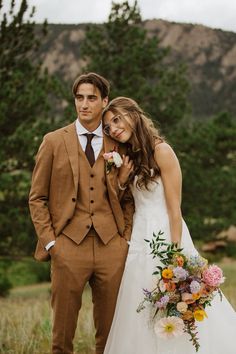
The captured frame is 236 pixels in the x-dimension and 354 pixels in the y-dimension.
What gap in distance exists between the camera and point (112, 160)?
4.32 meters

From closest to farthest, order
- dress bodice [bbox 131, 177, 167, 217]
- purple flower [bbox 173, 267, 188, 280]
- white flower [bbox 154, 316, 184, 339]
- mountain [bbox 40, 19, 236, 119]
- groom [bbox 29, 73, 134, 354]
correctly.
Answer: purple flower [bbox 173, 267, 188, 280] < white flower [bbox 154, 316, 184, 339] < groom [bbox 29, 73, 134, 354] < dress bodice [bbox 131, 177, 167, 217] < mountain [bbox 40, 19, 236, 119]

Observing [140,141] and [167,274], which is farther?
[140,141]

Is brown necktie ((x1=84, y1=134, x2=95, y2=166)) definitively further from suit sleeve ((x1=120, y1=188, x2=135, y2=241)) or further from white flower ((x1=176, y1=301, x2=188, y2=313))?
white flower ((x1=176, y1=301, x2=188, y2=313))

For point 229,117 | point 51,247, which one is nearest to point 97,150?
point 51,247

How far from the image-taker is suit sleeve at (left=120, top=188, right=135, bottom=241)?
4613 mm

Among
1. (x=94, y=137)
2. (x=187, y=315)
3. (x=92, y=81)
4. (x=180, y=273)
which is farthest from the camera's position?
(x=94, y=137)

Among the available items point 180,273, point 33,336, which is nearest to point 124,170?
point 180,273

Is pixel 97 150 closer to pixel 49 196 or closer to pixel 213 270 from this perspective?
pixel 49 196

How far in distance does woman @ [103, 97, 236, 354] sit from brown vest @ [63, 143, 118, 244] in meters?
0.21

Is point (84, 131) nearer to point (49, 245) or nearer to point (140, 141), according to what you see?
point (140, 141)

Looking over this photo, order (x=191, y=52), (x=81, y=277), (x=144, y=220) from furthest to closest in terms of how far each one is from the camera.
Result: (x=191, y=52) < (x=144, y=220) < (x=81, y=277)

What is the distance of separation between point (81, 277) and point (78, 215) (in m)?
0.43

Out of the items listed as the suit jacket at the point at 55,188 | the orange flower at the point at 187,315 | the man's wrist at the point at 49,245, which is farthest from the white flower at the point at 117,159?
the orange flower at the point at 187,315

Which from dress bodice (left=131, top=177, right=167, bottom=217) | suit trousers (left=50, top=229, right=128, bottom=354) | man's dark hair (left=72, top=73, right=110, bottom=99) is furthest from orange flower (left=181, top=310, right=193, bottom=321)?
man's dark hair (left=72, top=73, right=110, bottom=99)
